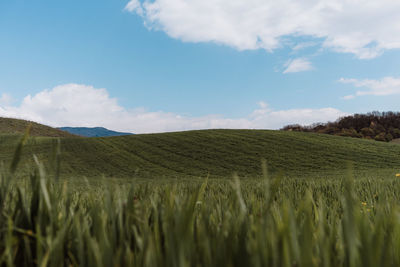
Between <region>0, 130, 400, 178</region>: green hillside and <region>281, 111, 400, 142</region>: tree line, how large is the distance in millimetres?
19378

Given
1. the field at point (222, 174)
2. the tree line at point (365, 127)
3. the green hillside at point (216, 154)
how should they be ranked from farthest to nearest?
the tree line at point (365, 127)
the green hillside at point (216, 154)
the field at point (222, 174)

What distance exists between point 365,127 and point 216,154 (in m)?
37.6

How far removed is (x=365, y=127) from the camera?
50594 millimetres

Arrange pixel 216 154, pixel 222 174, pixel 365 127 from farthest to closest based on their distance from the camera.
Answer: pixel 365 127 < pixel 216 154 < pixel 222 174

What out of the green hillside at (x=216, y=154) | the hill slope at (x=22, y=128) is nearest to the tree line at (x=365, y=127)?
the green hillside at (x=216, y=154)

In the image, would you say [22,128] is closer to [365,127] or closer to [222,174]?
[222,174]

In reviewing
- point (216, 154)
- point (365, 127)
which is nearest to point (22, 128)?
point (216, 154)

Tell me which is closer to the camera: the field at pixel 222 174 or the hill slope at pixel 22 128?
the field at pixel 222 174

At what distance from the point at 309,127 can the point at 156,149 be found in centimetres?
3554

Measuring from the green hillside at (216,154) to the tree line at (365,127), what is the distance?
19.4m

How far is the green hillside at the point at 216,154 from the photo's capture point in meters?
22.3

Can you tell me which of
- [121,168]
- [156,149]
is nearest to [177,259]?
[121,168]

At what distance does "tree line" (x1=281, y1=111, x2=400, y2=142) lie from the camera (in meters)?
48.1

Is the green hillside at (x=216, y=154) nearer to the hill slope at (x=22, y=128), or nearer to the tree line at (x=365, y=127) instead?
the tree line at (x=365, y=127)
